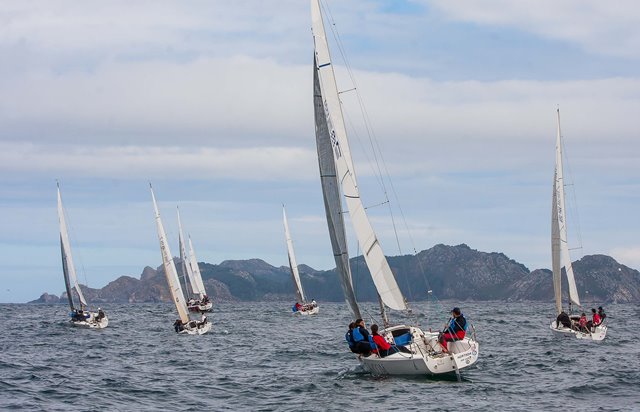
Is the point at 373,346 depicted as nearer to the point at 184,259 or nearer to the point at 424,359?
the point at 424,359

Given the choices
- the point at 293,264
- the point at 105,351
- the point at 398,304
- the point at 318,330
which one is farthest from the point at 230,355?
the point at 293,264

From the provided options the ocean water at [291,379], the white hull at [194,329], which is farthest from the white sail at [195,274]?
the ocean water at [291,379]

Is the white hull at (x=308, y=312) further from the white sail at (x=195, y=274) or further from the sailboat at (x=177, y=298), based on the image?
the sailboat at (x=177, y=298)

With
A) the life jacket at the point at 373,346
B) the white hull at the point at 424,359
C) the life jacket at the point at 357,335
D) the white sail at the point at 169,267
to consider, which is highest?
the white sail at the point at 169,267


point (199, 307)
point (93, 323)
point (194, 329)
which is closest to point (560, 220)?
point (194, 329)

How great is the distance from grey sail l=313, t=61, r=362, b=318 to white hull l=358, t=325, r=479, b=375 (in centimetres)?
260

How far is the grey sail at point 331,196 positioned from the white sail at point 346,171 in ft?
0.70

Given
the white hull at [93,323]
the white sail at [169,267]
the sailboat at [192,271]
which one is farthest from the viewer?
the sailboat at [192,271]

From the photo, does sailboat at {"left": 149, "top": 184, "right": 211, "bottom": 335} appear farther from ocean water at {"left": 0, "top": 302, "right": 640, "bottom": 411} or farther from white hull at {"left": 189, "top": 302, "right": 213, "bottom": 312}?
white hull at {"left": 189, "top": 302, "right": 213, "bottom": 312}

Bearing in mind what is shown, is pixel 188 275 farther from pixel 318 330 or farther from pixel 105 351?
pixel 105 351

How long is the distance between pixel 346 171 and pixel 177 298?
99.2 ft

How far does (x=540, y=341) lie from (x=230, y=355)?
16886 millimetres

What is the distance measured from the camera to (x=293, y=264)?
342 ft

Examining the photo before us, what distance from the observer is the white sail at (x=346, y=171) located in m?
32.1
